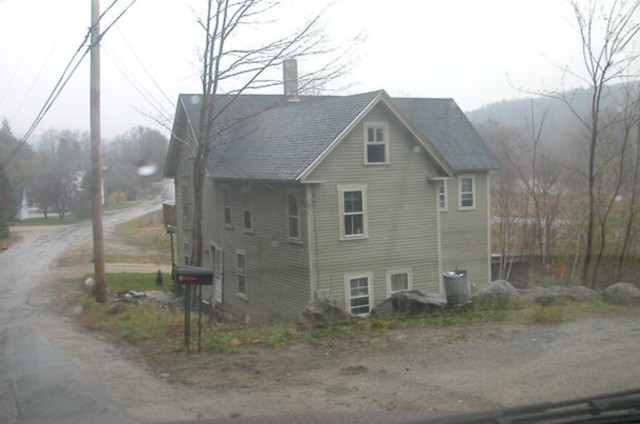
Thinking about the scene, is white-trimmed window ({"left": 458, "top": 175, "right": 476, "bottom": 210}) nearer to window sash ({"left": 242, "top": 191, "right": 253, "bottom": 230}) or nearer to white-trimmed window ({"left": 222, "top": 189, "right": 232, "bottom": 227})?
window sash ({"left": 242, "top": 191, "right": 253, "bottom": 230})

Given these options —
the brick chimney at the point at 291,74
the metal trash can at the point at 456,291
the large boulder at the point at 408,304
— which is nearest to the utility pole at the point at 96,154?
the brick chimney at the point at 291,74

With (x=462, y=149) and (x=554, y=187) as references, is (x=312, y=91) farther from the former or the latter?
(x=554, y=187)

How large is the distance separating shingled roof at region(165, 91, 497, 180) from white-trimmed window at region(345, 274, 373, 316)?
112 inches

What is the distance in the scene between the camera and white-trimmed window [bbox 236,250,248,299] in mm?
19453

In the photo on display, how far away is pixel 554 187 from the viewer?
845 inches

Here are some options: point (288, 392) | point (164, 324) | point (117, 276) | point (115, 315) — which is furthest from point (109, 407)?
point (117, 276)

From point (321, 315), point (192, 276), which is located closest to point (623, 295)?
point (321, 315)

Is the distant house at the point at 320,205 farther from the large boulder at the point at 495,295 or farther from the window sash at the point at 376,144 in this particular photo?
the large boulder at the point at 495,295

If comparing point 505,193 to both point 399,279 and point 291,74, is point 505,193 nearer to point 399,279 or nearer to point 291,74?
point 399,279

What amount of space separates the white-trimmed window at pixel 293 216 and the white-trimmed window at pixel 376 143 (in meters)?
2.04

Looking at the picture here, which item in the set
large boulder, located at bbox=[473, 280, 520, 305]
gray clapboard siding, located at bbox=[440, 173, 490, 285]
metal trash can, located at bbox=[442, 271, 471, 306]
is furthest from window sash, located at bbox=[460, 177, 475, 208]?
metal trash can, located at bbox=[442, 271, 471, 306]

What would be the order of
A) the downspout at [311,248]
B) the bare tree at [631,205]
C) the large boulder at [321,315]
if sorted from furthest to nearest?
the downspout at [311,248] → the bare tree at [631,205] → the large boulder at [321,315]

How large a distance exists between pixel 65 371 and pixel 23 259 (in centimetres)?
1792

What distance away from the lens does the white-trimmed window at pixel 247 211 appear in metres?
19.8
